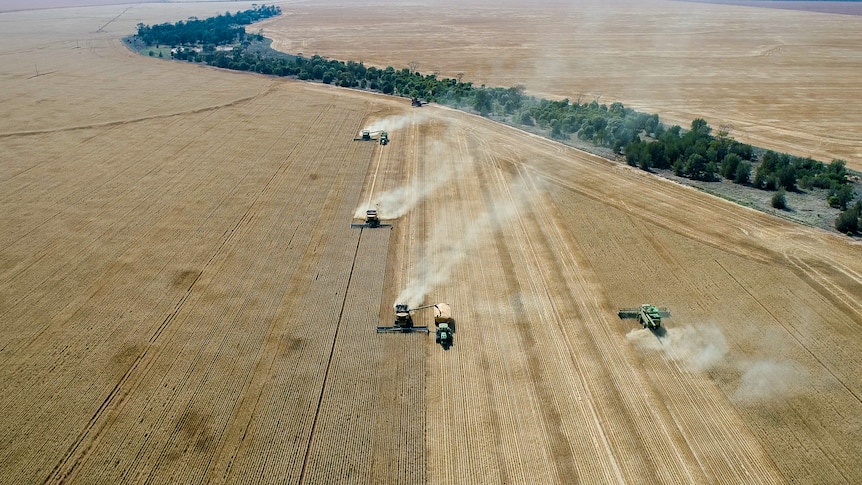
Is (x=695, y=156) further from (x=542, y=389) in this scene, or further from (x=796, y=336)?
(x=542, y=389)

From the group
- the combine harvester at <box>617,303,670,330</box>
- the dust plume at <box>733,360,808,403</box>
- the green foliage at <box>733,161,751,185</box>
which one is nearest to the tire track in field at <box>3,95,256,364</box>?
the combine harvester at <box>617,303,670,330</box>

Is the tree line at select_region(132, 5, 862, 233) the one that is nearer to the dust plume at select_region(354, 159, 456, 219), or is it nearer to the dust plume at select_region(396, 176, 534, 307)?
the dust plume at select_region(396, 176, 534, 307)

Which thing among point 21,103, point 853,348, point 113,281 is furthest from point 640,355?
point 21,103

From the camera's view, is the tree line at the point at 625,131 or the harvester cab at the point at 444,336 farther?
the tree line at the point at 625,131

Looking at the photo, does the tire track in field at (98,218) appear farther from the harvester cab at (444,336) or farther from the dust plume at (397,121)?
the harvester cab at (444,336)

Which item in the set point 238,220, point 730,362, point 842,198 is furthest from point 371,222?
point 842,198

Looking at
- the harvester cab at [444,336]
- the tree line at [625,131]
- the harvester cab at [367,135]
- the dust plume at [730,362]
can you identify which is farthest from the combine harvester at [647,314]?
the harvester cab at [367,135]
